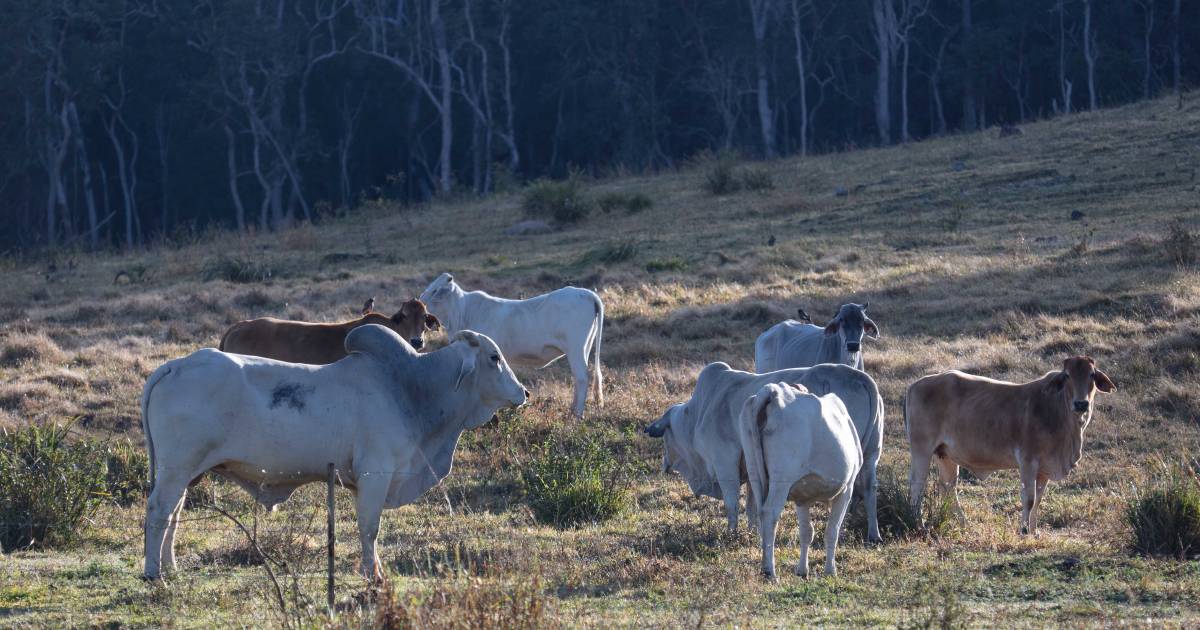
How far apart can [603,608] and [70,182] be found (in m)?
55.2

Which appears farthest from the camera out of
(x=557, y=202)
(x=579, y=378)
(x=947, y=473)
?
(x=557, y=202)

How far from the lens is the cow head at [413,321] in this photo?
1436 cm

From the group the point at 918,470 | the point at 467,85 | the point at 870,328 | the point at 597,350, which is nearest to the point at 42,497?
the point at 918,470

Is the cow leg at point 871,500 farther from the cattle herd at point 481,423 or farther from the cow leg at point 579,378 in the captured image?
the cow leg at point 579,378

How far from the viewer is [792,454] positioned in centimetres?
772

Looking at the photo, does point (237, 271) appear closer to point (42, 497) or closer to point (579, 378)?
point (579, 378)

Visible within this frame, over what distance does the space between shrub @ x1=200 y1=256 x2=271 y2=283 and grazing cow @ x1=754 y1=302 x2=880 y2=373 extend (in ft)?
43.8

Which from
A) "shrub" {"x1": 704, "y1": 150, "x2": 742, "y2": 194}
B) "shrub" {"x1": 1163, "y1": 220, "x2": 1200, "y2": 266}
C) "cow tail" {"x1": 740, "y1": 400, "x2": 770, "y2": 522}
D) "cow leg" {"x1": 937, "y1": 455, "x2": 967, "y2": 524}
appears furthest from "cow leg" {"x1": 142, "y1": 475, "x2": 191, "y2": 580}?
"shrub" {"x1": 704, "y1": 150, "x2": 742, "y2": 194}

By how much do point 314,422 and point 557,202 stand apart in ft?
78.8

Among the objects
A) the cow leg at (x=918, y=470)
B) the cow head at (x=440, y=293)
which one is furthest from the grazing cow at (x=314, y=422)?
the cow head at (x=440, y=293)

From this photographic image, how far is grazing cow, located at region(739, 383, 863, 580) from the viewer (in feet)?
25.3

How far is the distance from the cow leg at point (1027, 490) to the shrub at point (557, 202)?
21516mm

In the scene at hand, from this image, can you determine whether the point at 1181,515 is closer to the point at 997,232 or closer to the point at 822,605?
the point at 822,605

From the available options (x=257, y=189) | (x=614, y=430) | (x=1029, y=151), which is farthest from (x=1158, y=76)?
(x=614, y=430)
